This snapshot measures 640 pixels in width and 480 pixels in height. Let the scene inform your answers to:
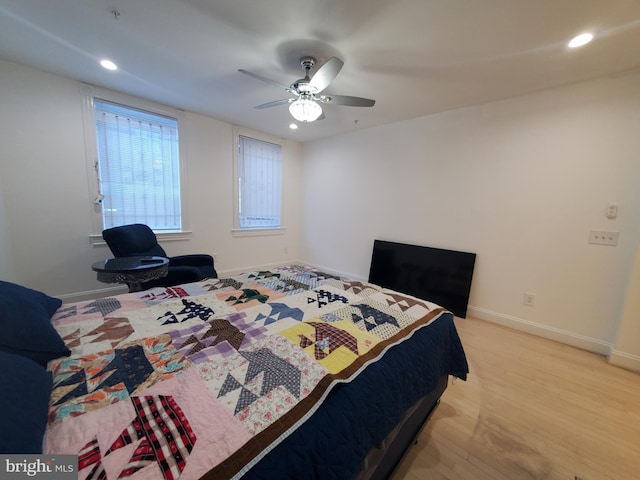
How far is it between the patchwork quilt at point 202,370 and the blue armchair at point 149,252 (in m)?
0.87

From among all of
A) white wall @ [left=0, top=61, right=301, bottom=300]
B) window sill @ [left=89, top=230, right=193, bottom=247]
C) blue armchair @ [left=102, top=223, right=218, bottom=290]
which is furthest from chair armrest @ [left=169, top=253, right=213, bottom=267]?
white wall @ [left=0, top=61, right=301, bottom=300]

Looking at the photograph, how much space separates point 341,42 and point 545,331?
133 inches

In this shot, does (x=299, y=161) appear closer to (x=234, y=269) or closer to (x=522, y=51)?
(x=234, y=269)

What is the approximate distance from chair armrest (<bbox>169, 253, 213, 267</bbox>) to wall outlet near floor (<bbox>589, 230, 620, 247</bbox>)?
4.07 metres

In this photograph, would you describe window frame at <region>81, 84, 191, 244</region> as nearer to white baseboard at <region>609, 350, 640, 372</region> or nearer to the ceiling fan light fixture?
the ceiling fan light fixture

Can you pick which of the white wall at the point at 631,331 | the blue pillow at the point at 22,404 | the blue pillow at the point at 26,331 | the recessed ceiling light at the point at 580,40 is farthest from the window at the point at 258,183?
the white wall at the point at 631,331

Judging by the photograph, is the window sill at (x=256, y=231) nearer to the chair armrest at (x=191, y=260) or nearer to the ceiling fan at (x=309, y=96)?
→ the chair armrest at (x=191, y=260)

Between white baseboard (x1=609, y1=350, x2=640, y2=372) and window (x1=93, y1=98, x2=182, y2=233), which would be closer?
white baseboard (x1=609, y1=350, x2=640, y2=372)

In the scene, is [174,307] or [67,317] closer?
[67,317]

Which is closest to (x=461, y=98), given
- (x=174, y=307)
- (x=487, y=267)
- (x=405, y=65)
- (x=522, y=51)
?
(x=522, y=51)

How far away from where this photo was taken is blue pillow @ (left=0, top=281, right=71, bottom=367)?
2.98 ft

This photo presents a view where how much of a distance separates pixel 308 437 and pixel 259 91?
9.98ft

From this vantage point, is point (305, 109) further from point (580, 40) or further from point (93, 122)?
point (93, 122)

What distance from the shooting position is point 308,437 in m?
0.75
